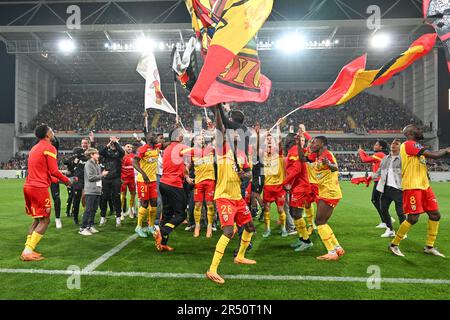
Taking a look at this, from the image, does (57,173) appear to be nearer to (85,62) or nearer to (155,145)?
(155,145)

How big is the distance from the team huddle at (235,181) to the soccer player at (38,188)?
1cm

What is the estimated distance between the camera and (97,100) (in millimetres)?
42938

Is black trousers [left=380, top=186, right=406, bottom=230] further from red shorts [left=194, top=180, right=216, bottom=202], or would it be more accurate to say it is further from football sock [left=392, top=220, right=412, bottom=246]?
red shorts [left=194, top=180, right=216, bottom=202]

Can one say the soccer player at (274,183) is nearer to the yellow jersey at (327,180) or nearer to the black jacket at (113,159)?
the yellow jersey at (327,180)

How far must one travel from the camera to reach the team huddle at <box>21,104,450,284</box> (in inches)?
186

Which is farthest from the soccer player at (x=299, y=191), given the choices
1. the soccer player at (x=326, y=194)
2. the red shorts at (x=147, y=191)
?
the red shorts at (x=147, y=191)

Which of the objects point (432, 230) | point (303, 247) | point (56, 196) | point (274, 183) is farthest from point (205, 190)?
point (432, 230)

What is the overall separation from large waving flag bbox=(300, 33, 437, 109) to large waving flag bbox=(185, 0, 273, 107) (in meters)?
1.22

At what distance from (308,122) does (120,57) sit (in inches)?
906

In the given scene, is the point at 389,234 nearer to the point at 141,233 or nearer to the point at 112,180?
the point at 141,233

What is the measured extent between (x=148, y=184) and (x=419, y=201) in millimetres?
5193

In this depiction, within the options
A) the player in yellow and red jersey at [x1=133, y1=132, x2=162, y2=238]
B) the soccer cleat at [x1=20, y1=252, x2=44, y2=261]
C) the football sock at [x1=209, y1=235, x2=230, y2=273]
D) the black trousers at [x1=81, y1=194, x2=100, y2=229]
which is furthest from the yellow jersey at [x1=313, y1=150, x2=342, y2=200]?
the black trousers at [x1=81, y1=194, x2=100, y2=229]

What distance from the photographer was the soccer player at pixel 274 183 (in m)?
7.34

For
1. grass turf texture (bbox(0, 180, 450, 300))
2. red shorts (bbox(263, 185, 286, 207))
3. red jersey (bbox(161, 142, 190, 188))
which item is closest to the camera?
grass turf texture (bbox(0, 180, 450, 300))
